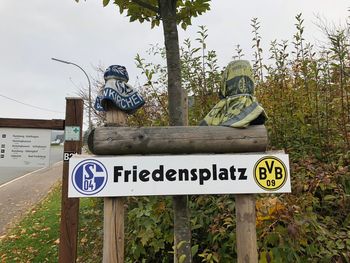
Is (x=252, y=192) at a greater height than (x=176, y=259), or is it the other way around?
(x=252, y=192)

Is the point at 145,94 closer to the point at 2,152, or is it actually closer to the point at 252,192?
the point at 2,152

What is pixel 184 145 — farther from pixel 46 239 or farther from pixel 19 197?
pixel 19 197

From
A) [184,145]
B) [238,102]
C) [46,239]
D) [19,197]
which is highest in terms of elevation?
[238,102]

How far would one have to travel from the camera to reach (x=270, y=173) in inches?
74.2

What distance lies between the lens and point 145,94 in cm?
495

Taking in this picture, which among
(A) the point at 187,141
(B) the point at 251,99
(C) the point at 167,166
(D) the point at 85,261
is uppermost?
(B) the point at 251,99

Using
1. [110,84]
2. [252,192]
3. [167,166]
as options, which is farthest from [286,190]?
[110,84]

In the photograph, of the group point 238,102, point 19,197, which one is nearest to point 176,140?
point 238,102

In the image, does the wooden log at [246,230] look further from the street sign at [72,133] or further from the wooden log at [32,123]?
the wooden log at [32,123]

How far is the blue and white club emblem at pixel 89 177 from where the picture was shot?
1.85m

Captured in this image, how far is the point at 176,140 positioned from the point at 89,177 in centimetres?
56

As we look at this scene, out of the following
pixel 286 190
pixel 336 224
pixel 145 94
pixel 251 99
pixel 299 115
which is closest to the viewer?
pixel 286 190

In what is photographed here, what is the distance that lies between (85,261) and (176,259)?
2.06m

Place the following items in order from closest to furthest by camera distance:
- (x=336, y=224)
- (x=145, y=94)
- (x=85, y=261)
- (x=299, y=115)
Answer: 1. (x=336, y=224)
2. (x=299, y=115)
3. (x=85, y=261)
4. (x=145, y=94)
